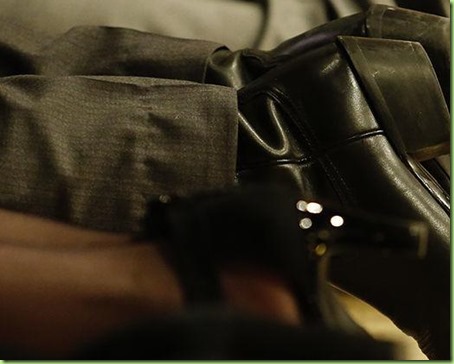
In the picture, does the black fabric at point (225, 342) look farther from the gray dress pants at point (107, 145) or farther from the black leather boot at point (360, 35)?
the black leather boot at point (360, 35)

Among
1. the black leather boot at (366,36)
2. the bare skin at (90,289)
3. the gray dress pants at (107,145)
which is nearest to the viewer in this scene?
the bare skin at (90,289)

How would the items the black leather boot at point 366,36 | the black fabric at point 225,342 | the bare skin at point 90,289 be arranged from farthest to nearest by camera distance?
the black leather boot at point 366,36 → the bare skin at point 90,289 → the black fabric at point 225,342

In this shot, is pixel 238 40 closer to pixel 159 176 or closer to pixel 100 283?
pixel 159 176

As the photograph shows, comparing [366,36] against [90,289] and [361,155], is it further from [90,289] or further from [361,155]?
[90,289]

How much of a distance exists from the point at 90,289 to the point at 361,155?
0.82ft

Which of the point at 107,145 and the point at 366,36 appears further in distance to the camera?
the point at 366,36

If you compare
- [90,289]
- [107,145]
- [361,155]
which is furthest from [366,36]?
[90,289]

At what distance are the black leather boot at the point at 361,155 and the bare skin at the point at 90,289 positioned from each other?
0.15 meters

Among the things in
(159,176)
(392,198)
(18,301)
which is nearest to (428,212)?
(392,198)

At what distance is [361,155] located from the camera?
1.88 feet

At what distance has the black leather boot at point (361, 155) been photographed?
568 mm

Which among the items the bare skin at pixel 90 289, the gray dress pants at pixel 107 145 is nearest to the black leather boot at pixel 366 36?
the gray dress pants at pixel 107 145

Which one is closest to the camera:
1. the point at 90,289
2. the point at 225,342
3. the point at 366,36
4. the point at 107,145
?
the point at 225,342

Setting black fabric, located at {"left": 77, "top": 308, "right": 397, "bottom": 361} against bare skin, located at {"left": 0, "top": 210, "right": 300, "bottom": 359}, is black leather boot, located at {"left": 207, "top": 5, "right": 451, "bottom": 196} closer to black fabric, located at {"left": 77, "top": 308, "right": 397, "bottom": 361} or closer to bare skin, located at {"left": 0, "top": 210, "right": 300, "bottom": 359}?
bare skin, located at {"left": 0, "top": 210, "right": 300, "bottom": 359}
